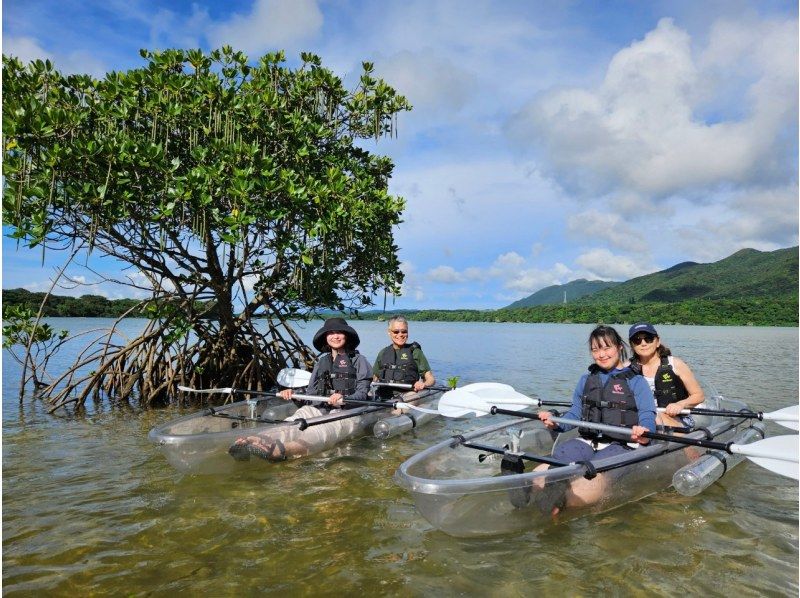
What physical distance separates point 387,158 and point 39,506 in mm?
9318

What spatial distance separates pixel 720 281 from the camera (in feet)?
492

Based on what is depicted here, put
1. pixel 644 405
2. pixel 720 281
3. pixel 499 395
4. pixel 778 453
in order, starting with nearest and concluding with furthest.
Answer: pixel 778 453, pixel 644 405, pixel 499 395, pixel 720 281

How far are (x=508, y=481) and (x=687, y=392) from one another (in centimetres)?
330

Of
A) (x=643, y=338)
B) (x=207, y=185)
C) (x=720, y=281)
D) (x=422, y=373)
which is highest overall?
(x=720, y=281)

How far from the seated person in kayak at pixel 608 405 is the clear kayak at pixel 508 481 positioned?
23 cm

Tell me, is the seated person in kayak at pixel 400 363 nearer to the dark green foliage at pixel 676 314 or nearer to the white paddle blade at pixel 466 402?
the white paddle blade at pixel 466 402

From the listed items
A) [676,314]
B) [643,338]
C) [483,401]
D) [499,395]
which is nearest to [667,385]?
[643,338]

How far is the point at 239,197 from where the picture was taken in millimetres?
7703

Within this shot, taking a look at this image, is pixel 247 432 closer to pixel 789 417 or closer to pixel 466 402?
pixel 466 402

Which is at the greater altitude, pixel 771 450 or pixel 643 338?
pixel 643 338

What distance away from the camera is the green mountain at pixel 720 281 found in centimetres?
11431

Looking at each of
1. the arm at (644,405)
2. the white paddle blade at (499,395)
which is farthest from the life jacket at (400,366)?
the arm at (644,405)

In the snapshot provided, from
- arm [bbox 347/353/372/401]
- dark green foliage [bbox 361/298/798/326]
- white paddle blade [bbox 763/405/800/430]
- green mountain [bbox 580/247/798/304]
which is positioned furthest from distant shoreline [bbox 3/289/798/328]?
green mountain [bbox 580/247/798/304]

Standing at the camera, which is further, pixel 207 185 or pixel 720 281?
pixel 720 281
